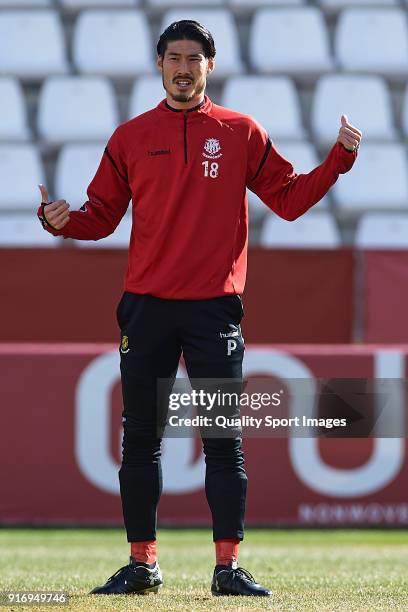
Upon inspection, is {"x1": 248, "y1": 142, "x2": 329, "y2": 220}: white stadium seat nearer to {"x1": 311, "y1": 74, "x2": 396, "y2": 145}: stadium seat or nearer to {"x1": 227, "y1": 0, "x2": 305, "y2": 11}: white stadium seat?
{"x1": 311, "y1": 74, "x2": 396, "y2": 145}: stadium seat

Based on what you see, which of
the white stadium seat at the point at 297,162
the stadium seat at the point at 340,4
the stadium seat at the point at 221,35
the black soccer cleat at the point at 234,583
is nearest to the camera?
the black soccer cleat at the point at 234,583

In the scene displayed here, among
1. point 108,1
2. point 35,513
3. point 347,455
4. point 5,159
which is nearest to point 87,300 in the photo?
point 35,513

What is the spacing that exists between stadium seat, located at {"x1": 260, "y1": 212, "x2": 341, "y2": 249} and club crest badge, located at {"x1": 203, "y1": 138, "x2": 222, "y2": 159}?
20.7ft

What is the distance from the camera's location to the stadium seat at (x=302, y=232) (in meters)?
10.3

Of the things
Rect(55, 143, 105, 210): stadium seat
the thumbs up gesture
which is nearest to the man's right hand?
the thumbs up gesture

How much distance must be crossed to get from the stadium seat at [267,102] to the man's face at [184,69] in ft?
24.4

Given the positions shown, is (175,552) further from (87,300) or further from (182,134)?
(182,134)

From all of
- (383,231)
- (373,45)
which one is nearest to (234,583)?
(383,231)

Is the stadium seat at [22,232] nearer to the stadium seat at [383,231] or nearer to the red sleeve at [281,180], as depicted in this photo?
the stadium seat at [383,231]

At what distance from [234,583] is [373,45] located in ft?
30.7

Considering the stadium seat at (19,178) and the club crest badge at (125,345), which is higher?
the stadium seat at (19,178)

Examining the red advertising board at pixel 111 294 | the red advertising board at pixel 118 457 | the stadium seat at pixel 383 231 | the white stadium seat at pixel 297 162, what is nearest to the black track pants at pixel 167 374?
the red advertising board at pixel 118 457

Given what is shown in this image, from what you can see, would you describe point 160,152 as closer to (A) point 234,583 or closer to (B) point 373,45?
(A) point 234,583

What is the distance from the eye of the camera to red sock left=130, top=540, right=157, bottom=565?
404 cm
